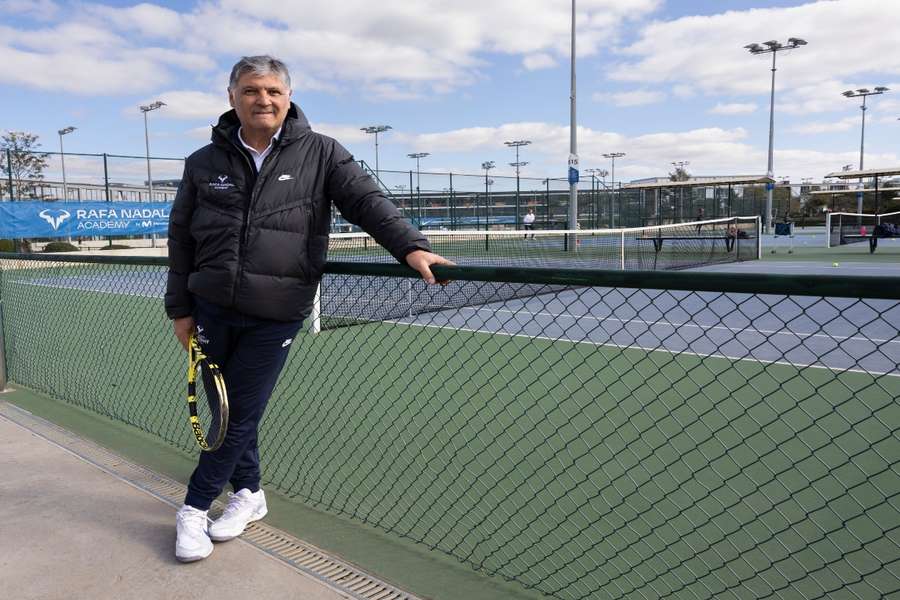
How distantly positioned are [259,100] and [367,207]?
1.84ft

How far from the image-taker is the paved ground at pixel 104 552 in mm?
2656

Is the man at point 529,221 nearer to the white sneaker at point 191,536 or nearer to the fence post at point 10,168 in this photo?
the fence post at point 10,168

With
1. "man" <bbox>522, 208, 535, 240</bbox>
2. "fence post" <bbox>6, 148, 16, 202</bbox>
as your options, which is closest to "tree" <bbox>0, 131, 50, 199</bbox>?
"fence post" <bbox>6, 148, 16, 202</bbox>

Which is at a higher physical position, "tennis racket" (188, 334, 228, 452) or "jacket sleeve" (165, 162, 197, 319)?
"jacket sleeve" (165, 162, 197, 319)

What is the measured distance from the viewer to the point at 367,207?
2713mm

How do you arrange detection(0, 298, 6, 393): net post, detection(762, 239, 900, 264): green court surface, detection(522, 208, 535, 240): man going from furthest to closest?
detection(522, 208, 535, 240): man < detection(762, 239, 900, 264): green court surface < detection(0, 298, 6, 393): net post

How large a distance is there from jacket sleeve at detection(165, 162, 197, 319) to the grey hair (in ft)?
1.34

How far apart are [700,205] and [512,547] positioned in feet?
116

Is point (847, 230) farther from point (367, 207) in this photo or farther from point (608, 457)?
point (367, 207)

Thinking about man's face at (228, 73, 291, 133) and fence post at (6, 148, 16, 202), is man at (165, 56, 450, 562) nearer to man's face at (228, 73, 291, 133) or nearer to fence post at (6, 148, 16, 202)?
man's face at (228, 73, 291, 133)

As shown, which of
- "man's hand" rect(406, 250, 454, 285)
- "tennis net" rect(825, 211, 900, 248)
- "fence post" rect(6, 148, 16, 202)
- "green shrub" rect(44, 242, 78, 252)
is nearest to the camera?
"man's hand" rect(406, 250, 454, 285)

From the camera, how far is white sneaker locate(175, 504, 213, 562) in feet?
9.33

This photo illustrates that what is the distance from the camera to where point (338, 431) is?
15.7 feet

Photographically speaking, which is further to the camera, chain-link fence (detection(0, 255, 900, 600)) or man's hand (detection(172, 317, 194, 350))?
man's hand (detection(172, 317, 194, 350))
